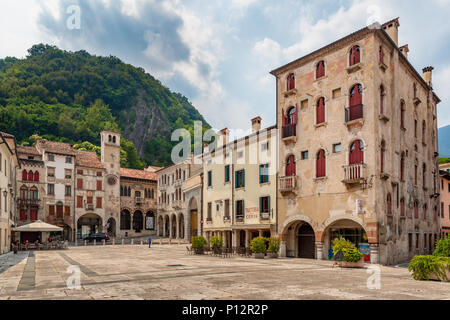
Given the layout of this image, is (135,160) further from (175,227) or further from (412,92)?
(412,92)

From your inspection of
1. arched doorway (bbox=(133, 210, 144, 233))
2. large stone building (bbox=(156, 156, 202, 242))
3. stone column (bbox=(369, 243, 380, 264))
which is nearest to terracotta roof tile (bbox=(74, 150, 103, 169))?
large stone building (bbox=(156, 156, 202, 242))

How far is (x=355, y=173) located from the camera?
2492 cm

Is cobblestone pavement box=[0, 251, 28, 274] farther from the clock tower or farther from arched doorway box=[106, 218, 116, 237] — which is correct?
arched doorway box=[106, 218, 116, 237]

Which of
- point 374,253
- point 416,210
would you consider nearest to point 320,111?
point 374,253

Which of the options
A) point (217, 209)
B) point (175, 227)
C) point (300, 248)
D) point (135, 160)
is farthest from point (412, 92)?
point (135, 160)

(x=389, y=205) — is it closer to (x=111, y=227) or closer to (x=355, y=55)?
(x=355, y=55)

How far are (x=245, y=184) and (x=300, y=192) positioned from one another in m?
6.56

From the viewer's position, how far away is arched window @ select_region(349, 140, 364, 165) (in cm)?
2527

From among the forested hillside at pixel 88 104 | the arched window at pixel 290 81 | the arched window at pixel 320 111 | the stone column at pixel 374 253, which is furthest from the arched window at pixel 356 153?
the forested hillside at pixel 88 104

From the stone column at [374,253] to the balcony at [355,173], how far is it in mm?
3996

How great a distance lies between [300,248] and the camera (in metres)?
29.9

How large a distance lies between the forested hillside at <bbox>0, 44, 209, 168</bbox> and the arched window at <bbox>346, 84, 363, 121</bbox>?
7421 cm

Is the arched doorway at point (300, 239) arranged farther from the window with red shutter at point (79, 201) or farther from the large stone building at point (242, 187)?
the window with red shutter at point (79, 201)

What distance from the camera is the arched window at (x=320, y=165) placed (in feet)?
90.2
